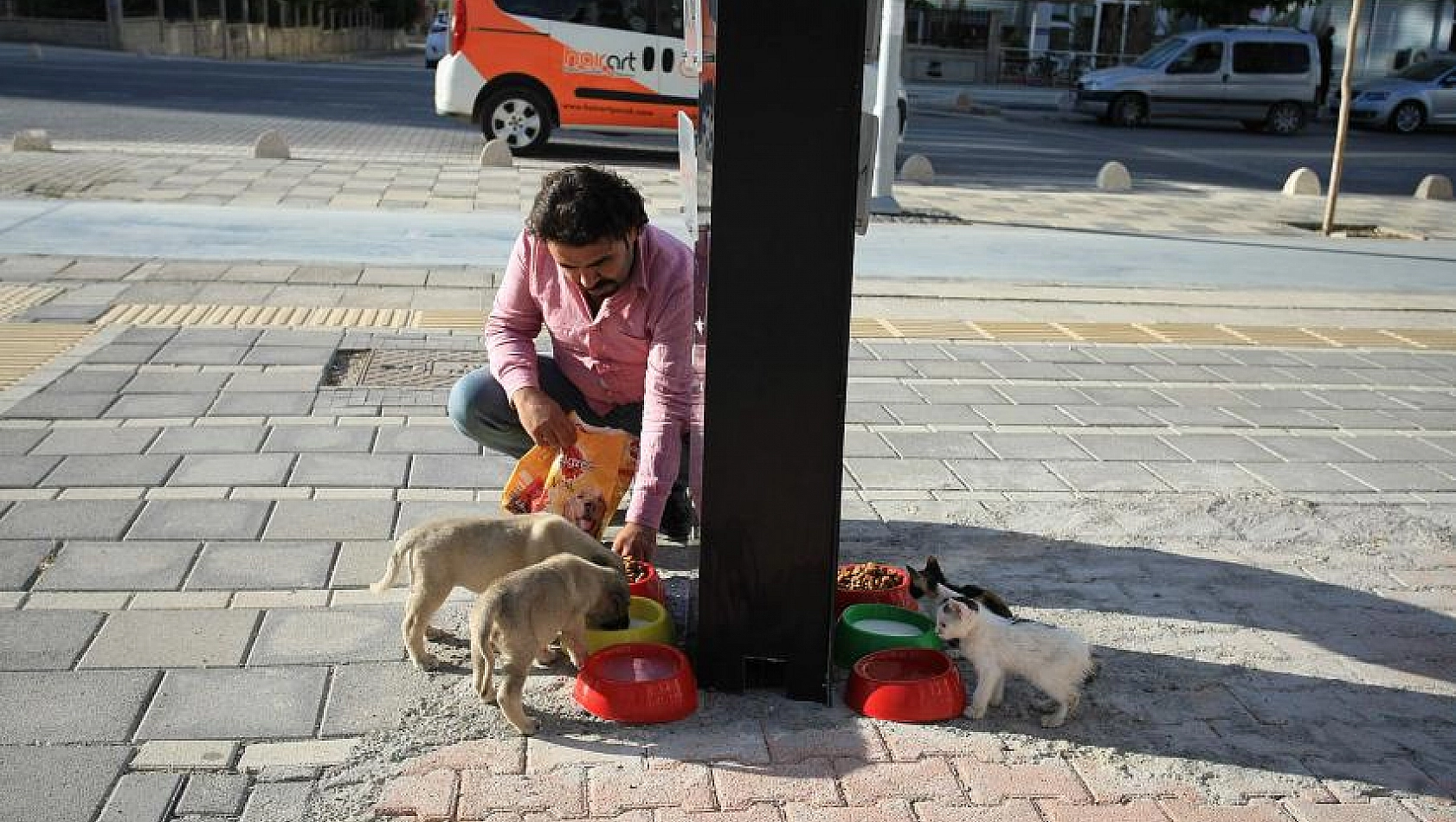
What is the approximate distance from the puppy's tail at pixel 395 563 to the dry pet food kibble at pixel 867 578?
4.17ft

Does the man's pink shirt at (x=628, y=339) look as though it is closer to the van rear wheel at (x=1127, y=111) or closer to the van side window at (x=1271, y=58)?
the van rear wheel at (x=1127, y=111)

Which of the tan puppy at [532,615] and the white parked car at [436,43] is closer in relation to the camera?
the tan puppy at [532,615]

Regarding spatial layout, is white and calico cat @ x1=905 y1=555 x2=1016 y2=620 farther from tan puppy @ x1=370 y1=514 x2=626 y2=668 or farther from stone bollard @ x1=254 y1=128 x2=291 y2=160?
stone bollard @ x1=254 y1=128 x2=291 y2=160

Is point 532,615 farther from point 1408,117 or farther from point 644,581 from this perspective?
point 1408,117

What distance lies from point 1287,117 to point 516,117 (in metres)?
18.9

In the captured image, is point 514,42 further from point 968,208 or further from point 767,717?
point 767,717

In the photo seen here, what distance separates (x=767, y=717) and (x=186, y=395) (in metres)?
3.62

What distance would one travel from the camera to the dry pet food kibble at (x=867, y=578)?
13.7ft

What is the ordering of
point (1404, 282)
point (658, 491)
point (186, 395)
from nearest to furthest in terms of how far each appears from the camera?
point (658, 491) → point (186, 395) → point (1404, 282)

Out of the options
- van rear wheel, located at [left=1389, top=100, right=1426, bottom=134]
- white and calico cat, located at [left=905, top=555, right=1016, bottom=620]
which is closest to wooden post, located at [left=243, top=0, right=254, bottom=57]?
van rear wheel, located at [left=1389, top=100, right=1426, bottom=134]

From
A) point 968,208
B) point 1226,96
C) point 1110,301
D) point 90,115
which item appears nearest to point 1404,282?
point 1110,301

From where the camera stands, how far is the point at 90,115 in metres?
18.9

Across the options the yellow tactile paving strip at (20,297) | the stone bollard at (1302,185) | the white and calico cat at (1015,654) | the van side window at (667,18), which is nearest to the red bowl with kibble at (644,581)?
the white and calico cat at (1015,654)

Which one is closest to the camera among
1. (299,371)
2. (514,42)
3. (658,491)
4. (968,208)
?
(658,491)
